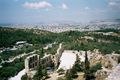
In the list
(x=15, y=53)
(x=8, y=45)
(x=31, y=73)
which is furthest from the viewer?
(x=8, y=45)

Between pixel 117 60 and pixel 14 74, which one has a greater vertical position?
pixel 117 60

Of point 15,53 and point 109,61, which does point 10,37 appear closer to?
point 15,53

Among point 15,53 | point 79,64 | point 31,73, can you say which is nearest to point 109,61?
point 79,64

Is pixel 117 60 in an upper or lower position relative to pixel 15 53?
upper

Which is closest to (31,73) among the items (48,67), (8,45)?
(48,67)

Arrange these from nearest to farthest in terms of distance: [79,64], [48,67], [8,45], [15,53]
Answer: [79,64] < [48,67] < [15,53] < [8,45]

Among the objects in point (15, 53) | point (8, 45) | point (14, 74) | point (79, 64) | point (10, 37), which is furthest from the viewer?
point (10, 37)

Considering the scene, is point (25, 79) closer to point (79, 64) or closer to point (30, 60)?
point (30, 60)

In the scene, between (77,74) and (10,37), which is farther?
(10,37)

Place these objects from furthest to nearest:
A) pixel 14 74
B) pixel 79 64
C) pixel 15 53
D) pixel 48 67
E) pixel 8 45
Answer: pixel 8 45
pixel 15 53
pixel 14 74
pixel 48 67
pixel 79 64
